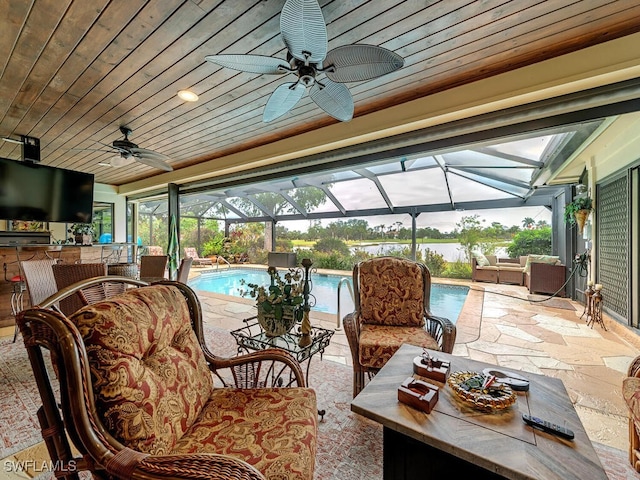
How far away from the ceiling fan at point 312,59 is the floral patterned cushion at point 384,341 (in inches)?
70.2

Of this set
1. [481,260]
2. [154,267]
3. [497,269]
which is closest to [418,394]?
[154,267]

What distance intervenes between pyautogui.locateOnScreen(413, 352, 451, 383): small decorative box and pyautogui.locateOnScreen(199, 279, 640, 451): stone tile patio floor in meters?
1.22

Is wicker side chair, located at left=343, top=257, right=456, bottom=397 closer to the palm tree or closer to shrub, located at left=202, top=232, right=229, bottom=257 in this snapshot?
the palm tree

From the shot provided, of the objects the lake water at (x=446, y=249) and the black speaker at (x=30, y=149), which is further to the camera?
the lake water at (x=446, y=249)

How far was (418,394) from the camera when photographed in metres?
1.18

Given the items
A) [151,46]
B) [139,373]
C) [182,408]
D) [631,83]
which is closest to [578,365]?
[631,83]

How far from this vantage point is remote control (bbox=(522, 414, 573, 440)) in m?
0.98

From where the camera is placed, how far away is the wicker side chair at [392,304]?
2.16 m

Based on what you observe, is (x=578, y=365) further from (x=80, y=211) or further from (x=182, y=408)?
(x=80, y=211)

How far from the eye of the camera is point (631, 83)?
1925 mm

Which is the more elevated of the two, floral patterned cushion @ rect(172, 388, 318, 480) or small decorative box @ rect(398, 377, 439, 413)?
small decorative box @ rect(398, 377, 439, 413)

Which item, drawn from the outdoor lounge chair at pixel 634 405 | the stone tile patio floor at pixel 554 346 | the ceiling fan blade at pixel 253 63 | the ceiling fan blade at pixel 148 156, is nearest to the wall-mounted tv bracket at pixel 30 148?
the ceiling fan blade at pixel 148 156

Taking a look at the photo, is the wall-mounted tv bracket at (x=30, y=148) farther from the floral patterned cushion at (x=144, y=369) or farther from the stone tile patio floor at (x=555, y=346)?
the floral patterned cushion at (x=144, y=369)

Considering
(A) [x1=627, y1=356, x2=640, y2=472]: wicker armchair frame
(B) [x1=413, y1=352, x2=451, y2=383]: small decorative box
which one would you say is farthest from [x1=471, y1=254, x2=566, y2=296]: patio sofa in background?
(B) [x1=413, y1=352, x2=451, y2=383]: small decorative box
